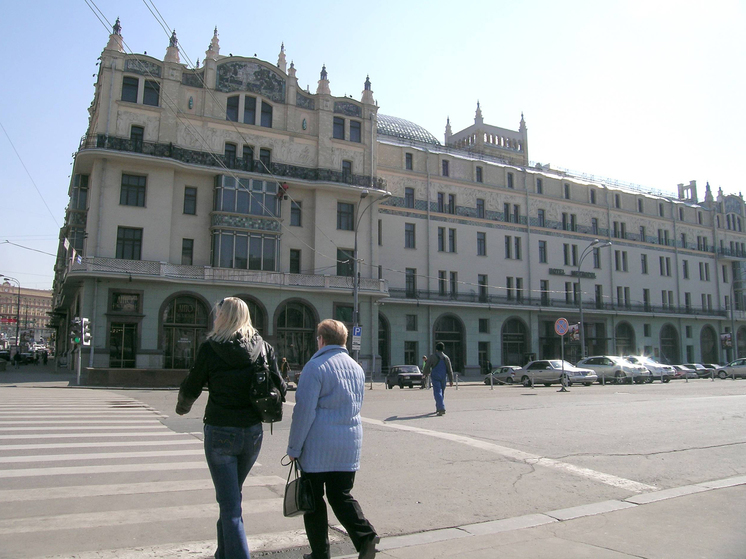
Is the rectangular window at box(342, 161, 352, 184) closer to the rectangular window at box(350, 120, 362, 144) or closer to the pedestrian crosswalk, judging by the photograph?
the rectangular window at box(350, 120, 362, 144)

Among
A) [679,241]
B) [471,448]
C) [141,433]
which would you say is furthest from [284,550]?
[679,241]

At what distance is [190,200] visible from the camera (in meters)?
39.9

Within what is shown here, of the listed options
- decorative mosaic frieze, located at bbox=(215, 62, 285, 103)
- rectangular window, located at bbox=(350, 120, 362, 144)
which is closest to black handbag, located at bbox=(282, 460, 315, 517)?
decorative mosaic frieze, located at bbox=(215, 62, 285, 103)

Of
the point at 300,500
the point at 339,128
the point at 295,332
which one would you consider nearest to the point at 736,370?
the point at 295,332

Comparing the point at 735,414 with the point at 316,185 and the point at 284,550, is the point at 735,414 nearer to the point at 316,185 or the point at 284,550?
the point at 284,550

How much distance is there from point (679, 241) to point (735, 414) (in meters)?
58.2

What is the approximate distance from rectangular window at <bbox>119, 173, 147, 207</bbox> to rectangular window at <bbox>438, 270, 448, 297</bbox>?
955 inches

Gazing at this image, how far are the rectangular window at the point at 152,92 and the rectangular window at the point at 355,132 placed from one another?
13655 millimetres

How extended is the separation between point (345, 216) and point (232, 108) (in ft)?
35.2

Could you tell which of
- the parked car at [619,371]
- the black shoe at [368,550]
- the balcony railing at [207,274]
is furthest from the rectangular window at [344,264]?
the black shoe at [368,550]

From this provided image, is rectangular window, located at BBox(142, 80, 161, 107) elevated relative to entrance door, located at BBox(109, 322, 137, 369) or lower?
elevated

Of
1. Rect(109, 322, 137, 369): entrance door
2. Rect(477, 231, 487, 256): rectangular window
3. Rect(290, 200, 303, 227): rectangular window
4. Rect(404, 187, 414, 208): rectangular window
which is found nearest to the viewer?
Rect(109, 322, 137, 369): entrance door

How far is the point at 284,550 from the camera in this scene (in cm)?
523

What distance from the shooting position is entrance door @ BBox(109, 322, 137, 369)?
3544 centimetres
